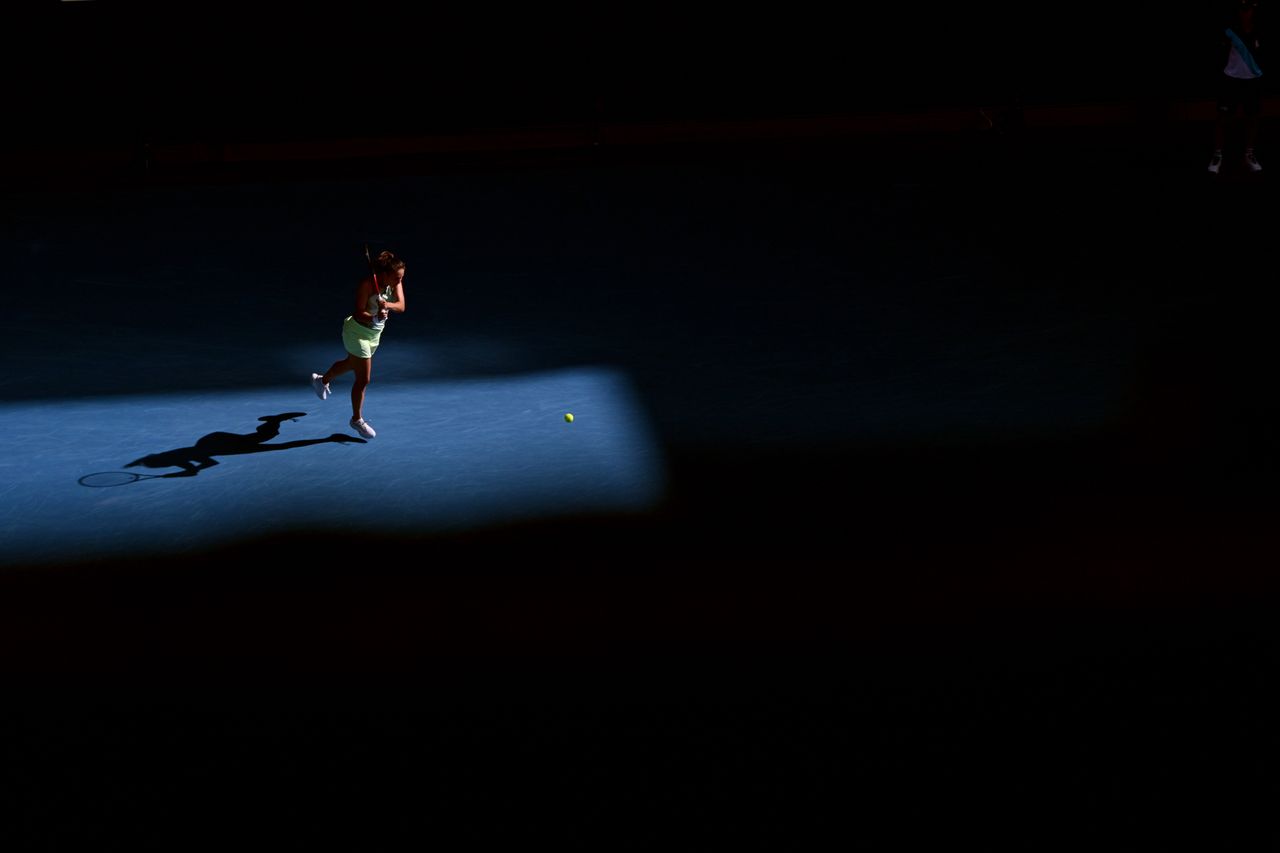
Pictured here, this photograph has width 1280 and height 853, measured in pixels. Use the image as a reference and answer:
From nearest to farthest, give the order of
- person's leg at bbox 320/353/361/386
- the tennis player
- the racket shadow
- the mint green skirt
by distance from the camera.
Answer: the racket shadow
the tennis player
the mint green skirt
person's leg at bbox 320/353/361/386

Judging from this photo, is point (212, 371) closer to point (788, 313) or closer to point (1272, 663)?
point (788, 313)

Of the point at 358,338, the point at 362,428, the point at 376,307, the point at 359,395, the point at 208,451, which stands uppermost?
the point at 376,307

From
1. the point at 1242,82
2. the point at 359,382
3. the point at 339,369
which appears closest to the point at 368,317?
the point at 359,382

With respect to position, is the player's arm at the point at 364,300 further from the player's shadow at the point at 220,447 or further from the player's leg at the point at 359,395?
the player's shadow at the point at 220,447

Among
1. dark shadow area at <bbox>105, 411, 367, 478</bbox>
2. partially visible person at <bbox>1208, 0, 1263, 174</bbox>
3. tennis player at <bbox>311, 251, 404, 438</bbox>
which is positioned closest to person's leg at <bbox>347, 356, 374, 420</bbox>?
tennis player at <bbox>311, 251, 404, 438</bbox>

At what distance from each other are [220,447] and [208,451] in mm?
79

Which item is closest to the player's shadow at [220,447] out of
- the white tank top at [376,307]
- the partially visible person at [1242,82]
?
the white tank top at [376,307]

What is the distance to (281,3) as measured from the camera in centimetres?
1466

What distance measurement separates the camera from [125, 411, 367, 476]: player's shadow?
7633 millimetres

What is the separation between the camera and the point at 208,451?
7.80m

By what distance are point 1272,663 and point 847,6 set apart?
11.2m

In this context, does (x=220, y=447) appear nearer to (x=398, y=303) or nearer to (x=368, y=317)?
(x=368, y=317)

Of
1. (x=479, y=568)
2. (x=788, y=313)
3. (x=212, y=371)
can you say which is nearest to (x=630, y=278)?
(x=788, y=313)

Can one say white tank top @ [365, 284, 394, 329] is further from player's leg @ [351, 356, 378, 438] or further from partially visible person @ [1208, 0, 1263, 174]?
partially visible person @ [1208, 0, 1263, 174]
